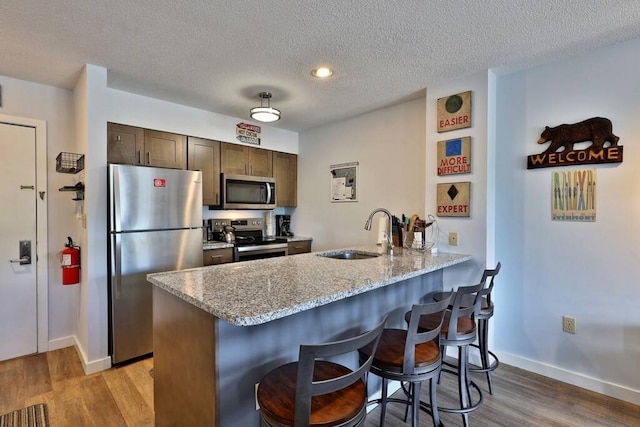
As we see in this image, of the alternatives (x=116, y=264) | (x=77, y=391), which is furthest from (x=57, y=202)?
(x=77, y=391)

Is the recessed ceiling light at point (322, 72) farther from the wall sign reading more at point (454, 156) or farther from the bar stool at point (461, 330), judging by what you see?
the bar stool at point (461, 330)

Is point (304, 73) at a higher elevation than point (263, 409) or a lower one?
higher

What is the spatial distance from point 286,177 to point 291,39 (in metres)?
2.52

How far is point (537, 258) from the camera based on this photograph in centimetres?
253

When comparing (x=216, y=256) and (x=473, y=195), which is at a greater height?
(x=473, y=195)

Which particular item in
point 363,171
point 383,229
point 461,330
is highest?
point 363,171

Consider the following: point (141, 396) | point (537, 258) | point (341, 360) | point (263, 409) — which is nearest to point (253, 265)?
point (341, 360)

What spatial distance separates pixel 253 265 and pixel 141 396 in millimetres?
1283

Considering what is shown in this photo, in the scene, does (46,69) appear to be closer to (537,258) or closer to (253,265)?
(253,265)

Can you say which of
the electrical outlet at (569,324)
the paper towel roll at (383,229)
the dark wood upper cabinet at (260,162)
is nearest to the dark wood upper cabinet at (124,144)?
the dark wood upper cabinet at (260,162)

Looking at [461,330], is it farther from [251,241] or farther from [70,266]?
[70,266]

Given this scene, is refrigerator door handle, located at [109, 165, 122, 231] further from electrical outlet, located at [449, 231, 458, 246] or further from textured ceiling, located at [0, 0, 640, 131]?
electrical outlet, located at [449, 231, 458, 246]

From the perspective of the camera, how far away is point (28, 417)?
199cm

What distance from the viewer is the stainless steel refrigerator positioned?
2654 millimetres
